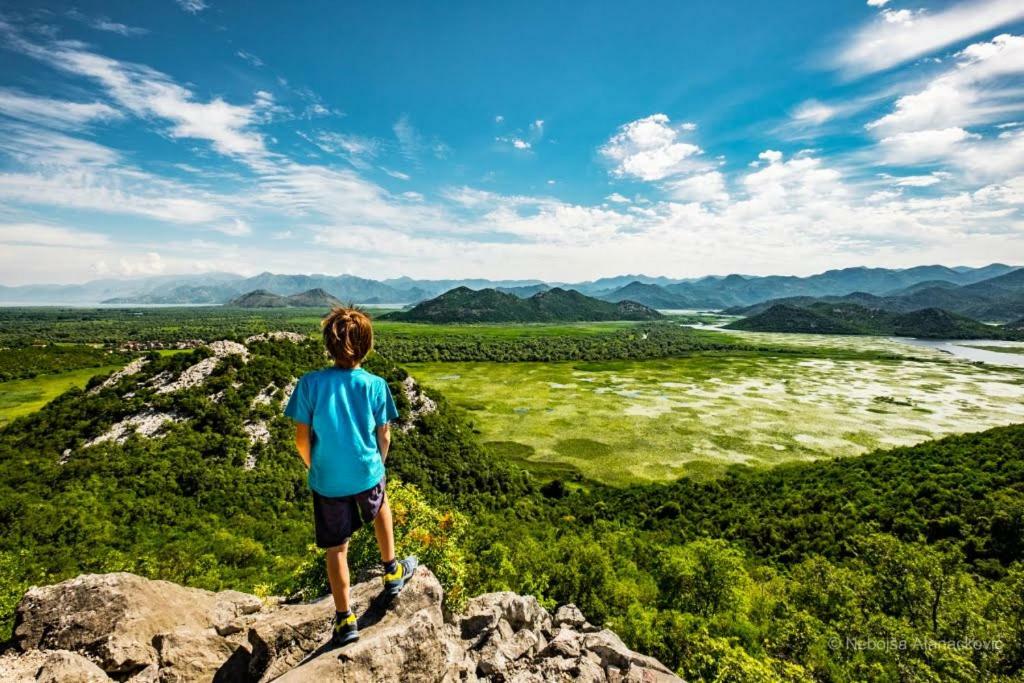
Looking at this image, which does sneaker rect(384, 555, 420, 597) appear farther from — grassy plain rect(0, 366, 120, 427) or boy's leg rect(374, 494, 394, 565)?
grassy plain rect(0, 366, 120, 427)

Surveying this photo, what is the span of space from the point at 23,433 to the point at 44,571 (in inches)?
1202

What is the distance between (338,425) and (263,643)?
17.3 ft

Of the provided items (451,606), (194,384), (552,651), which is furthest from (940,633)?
(194,384)

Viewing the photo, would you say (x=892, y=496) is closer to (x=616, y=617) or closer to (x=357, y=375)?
(x=616, y=617)

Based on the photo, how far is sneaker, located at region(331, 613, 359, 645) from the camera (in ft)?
23.7

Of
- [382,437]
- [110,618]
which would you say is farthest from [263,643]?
[382,437]

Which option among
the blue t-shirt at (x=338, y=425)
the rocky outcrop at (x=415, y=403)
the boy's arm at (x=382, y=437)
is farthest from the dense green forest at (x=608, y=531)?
the blue t-shirt at (x=338, y=425)

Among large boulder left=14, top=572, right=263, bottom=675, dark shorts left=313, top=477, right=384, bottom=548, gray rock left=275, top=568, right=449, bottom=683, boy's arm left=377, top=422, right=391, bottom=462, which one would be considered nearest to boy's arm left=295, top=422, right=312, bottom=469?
dark shorts left=313, top=477, right=384, bottom=548

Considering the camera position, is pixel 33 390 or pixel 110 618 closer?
pixel 110 618

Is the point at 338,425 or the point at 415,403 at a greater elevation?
the point at 338,425

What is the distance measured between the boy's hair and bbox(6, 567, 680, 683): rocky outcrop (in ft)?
15.5

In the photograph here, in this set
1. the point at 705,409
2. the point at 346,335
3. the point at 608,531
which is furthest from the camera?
the point at 705,409

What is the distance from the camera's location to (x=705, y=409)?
3789 inches

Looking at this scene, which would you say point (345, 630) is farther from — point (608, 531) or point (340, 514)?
point (608, 531)
